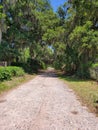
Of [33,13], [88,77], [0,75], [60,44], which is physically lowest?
[88,77]

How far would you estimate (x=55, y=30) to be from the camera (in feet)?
93.4

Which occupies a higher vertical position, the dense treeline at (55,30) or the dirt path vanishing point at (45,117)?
the dense treeline at (55,30)

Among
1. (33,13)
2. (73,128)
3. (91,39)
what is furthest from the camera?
(33,13)

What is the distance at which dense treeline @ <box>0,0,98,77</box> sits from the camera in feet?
74.4

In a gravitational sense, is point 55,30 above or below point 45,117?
above

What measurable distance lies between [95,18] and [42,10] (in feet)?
40.6

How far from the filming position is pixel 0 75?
15820mm

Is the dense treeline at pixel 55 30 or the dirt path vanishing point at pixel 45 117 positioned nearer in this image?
the dirt path vanishing point at pixel 45 117

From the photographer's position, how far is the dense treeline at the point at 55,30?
893 inches

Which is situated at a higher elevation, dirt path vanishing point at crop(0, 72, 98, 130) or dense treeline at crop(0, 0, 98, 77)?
dense treeline at crop(0, 0, 98, 77)

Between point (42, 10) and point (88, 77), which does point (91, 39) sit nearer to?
point (88, 77)

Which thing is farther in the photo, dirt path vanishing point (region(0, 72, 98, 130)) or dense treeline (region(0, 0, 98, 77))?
dense treeline (region(0, 0, 98, 77))

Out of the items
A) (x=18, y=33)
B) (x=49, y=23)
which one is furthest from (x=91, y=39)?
(x=18, y=33)

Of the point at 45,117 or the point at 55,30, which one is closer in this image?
the point at 45,117
